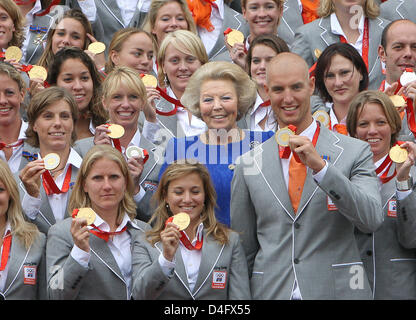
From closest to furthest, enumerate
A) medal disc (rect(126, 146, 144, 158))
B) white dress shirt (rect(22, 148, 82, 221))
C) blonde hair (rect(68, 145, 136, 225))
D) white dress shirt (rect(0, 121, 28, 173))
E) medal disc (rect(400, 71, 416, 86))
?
blonde hair (rect(68, 145, 136, 225))
white dress shirt (rect(22, 148, 82, 221))
medal disc (rect(126, 146, 144, 158))
white dress shirt (rect(0, 121, 28, 173))
medal disc (rect(400, 71, 416, 86))

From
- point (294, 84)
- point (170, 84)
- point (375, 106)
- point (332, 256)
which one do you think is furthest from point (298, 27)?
point (332, 256)

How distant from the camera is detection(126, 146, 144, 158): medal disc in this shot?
7.21 meters

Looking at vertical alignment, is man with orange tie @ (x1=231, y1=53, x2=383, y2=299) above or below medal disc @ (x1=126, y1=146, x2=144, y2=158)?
below

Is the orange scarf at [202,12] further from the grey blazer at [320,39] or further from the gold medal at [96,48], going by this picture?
the gold medal at [96,48]

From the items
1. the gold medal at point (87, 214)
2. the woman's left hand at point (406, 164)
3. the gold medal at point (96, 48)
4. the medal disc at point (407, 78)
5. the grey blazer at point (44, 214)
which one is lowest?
the gold medal at point (87, 214)

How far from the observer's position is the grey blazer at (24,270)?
6398mm

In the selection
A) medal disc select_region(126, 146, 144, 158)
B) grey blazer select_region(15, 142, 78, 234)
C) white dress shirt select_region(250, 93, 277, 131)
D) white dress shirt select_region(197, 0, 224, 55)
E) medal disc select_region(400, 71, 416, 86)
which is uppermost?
white dress shirt select_region(197, 0, 224, 55)

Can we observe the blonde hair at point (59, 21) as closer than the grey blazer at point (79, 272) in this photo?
No

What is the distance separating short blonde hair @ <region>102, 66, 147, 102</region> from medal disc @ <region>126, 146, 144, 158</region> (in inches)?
29.1

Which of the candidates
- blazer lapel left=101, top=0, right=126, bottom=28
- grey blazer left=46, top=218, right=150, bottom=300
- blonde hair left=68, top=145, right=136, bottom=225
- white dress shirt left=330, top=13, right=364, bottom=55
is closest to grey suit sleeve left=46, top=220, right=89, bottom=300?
grey blazer left=46, top=218, right=150, bottom=300

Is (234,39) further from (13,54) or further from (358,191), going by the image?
(358,191)

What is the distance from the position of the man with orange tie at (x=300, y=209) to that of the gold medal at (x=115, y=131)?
4.78 feet

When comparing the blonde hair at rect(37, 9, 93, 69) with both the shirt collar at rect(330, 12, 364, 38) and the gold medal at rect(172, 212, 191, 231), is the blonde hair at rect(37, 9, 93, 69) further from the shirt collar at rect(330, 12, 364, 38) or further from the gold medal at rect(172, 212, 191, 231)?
the gold medal at rect(172, 212, 191, 231)

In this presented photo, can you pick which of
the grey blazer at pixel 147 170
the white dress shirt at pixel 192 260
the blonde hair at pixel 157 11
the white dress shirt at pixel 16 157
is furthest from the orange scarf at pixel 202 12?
the white dress shirt at pixel 192 260
